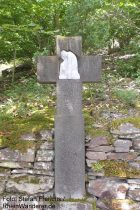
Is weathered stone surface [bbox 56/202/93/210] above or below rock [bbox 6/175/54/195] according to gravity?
below

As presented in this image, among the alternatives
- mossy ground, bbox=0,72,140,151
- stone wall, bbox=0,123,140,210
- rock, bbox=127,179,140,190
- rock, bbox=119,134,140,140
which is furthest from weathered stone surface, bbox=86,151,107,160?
rock, bbox=127,179,140,190

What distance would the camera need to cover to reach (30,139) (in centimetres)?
450

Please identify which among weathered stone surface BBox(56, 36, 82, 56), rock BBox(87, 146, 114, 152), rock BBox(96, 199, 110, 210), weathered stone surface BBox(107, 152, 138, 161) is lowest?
rock BBox(96, 199, 110, 210)

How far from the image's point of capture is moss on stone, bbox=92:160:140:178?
14.1 ft

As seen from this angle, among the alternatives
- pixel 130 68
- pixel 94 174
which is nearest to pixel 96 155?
pixel 94 174

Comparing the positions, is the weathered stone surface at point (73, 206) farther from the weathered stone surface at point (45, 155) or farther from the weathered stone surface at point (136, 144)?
the weathered stone surface at point (136, 144)

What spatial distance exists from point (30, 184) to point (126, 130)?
1.48 metres

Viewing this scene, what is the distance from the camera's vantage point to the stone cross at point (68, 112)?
422cm

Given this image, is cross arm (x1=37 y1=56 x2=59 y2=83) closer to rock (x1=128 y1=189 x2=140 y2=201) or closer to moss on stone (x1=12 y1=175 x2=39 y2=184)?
moss on stone (x1=12 y1=175 x2=39 y2=184)

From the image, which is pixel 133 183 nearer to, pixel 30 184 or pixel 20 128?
pixel 30 184

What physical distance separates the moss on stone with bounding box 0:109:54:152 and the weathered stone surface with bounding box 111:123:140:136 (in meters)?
0.93

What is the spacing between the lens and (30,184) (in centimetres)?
434

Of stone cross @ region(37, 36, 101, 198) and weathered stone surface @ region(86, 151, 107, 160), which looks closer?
stone cross @ region(37, 36, 101, 198)

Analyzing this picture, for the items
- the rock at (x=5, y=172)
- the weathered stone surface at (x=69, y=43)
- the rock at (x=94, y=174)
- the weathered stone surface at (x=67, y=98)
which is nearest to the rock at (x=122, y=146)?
the rock at (x=94, y=174)
